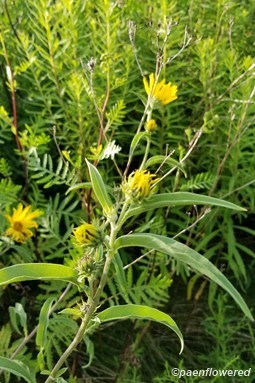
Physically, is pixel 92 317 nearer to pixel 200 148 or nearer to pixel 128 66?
pixel 128 66

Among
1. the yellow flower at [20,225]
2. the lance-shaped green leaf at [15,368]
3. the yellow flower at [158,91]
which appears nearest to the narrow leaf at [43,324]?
the lance-shaped green leaf at [15,368]

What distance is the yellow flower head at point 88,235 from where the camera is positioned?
0.86 metres

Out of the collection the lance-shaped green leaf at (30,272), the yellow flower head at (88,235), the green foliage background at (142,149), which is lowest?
the green foliage background at (142,149)

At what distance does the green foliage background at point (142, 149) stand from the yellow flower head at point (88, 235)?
635 millimetres

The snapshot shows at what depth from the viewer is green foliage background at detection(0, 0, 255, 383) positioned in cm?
159

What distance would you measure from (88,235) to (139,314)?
0.51 ft

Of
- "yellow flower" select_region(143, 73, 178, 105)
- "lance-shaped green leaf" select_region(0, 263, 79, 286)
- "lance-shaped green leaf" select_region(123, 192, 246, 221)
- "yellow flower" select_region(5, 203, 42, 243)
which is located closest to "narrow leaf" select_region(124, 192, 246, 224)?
"lance-shaped green leaf" select_region(123, 192, 246, 221)

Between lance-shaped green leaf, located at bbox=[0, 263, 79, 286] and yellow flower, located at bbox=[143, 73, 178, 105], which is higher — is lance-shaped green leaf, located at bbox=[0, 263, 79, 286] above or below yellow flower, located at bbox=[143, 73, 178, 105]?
below

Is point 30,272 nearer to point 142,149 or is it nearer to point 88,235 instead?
point 88,235

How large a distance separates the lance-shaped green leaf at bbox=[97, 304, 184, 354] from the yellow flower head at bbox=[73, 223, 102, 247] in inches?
5.2

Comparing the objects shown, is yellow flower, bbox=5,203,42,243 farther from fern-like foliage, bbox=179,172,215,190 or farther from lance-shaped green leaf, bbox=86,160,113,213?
lance-shaped green leaf, bbox=86,160,113,213

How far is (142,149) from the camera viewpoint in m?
1.82

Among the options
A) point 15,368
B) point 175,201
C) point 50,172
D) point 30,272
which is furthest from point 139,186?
point 50,172

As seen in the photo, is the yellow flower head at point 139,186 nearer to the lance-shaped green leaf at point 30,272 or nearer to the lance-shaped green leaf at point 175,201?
the lance-shaped green leaf at point 175,201
